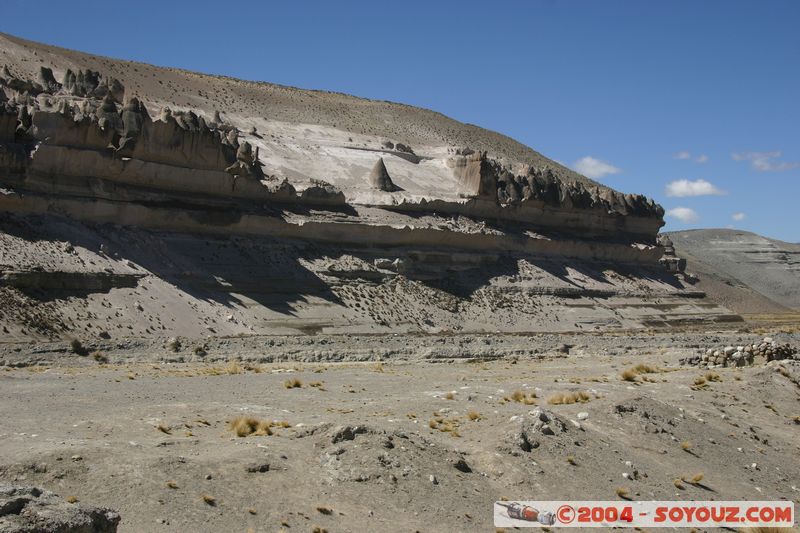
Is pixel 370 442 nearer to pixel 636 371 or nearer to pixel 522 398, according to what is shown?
pixel 522 398

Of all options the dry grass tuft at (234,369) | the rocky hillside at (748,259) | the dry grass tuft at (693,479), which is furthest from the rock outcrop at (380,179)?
the rocky hillside at (748,259)

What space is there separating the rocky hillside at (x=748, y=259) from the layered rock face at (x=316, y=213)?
38520 millimetres

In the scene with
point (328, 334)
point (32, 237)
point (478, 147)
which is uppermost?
point (478, 147)

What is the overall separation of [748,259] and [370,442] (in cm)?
12146

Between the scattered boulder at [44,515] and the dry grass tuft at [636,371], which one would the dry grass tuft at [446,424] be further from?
the dry grass tuft at [636,371]

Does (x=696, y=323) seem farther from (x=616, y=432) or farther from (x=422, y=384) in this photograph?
(x=616, y=432)

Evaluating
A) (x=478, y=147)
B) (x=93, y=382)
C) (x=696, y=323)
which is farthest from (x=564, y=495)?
(x=478, y=147)

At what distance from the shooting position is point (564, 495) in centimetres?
1462

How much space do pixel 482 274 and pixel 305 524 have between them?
141ft

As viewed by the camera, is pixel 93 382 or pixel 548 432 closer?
pixel 548 432

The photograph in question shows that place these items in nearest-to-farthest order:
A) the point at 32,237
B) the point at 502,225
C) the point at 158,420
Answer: the point at 158,420 < the point at 32,237 < the point at 502,225

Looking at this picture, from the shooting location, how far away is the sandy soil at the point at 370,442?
12.1 meters

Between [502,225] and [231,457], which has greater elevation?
[502,225]

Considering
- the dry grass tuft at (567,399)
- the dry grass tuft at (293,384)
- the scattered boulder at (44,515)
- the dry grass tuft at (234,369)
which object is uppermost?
the scattered boulder at (44,515)
